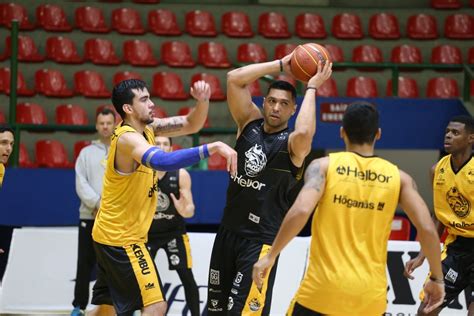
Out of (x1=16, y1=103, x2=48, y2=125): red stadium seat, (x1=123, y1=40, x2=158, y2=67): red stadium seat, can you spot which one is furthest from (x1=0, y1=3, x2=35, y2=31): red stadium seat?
(x1=16, y1=103, x2=48, y2=125): red stadium seat

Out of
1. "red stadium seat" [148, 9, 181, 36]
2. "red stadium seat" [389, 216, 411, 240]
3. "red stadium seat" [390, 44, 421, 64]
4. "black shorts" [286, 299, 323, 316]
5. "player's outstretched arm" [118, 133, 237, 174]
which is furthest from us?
"red stadium seat" [390, 44, 421, 64]

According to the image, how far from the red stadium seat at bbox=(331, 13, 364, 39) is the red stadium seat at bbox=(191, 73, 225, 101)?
2.68 meters

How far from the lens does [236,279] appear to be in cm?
618

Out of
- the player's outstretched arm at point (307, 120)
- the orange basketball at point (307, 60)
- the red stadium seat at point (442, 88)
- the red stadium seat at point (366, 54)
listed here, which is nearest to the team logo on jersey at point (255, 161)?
the player's outstretched arm at point (307, 120)

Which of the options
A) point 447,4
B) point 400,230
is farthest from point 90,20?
point 400,230

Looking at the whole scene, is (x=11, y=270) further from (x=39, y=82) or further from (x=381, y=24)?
(x=381, y=24)

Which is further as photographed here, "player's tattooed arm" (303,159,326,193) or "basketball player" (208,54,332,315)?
"basketball player" (208,54,332,315)

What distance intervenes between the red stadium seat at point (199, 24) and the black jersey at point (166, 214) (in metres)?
6.74

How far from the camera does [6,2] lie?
14.6 m

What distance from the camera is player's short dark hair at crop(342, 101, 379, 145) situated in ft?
15.9

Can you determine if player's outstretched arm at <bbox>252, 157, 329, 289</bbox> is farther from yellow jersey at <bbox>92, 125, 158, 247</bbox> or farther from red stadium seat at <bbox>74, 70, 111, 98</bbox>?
red stadium seat at <bbox>74, 70, 111, 98</bbox>

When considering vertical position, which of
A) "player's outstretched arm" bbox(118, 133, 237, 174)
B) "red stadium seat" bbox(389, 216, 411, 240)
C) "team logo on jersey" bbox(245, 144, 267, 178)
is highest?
"player's outstretched arm" bbox(118, 133, 237, 174)

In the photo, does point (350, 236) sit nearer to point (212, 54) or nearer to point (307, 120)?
point (307, 120)

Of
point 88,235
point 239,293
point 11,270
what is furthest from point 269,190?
point 11,270
